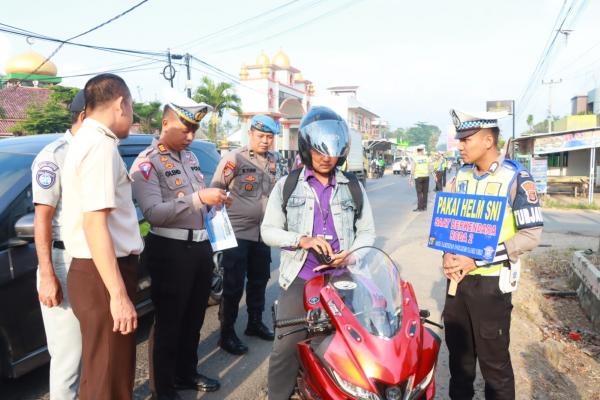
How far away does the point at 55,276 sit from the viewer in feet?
7.75

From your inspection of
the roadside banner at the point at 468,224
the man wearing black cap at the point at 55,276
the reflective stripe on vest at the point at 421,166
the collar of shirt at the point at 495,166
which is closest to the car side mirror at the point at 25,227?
the man wearing black cap at the point at 55,276

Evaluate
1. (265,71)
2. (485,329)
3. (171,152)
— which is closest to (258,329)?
(171,152)

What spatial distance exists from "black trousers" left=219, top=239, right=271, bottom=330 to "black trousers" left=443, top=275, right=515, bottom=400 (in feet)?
6.17

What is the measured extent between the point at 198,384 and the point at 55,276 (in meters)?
1.53

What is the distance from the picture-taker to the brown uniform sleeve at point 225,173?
4078 mm

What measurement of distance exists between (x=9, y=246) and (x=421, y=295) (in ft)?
14.0

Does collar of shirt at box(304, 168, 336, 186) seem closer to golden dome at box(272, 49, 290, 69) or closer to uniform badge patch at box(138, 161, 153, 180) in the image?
uniform badge patch at box(138, 161, 153, 180)

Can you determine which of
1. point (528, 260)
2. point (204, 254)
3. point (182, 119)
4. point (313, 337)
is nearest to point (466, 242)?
point (313, 337)

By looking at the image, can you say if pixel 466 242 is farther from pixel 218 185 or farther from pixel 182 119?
pixel 218 185

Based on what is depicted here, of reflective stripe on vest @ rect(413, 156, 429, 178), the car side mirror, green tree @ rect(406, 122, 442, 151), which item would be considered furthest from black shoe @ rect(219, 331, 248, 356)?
green tree @ rect(406, 122, 442, 151)

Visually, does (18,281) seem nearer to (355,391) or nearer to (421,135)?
(355,391)

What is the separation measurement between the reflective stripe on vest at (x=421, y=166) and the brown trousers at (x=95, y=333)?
12.1 metres

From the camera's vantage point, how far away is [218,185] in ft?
13.3

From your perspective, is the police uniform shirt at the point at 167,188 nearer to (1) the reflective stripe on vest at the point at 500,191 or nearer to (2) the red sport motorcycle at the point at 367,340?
(2) the red sport motorcycle at the point at 367,340
